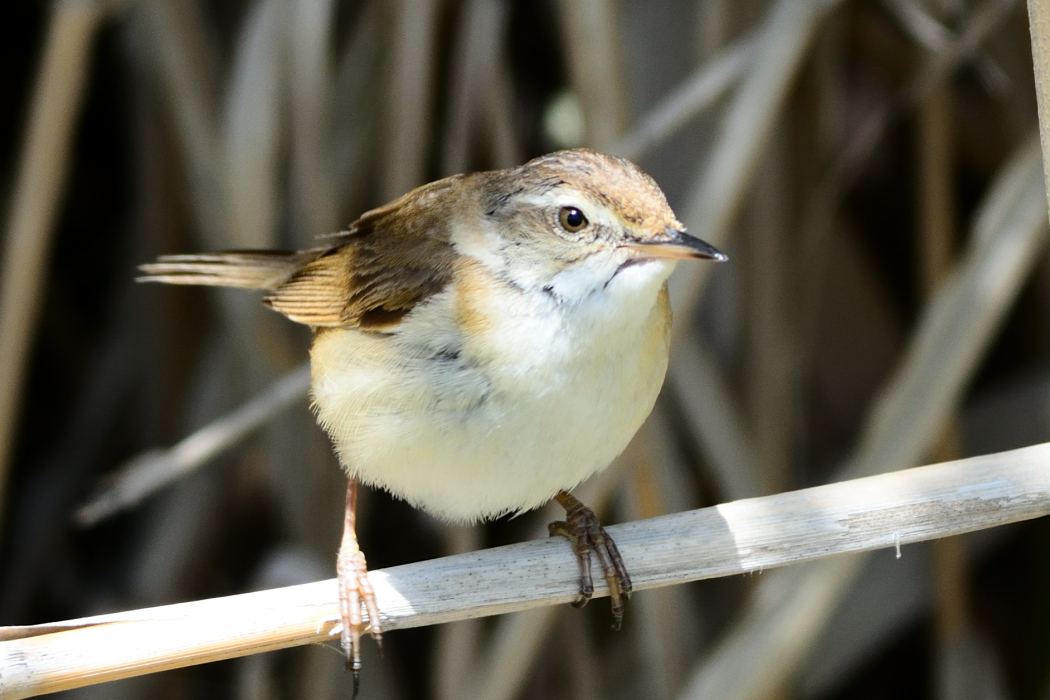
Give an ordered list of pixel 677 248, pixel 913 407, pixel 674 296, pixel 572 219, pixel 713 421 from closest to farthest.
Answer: pixel 677 248
pixel 572 219
pixel 913 407
pixel 674 296
pixel 713 421

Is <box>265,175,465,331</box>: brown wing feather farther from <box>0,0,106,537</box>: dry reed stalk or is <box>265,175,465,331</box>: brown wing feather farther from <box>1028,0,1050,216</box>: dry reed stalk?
<box>1028,0,1050,216</box>: dry reed stalk

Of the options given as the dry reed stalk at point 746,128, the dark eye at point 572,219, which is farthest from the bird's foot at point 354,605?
the dry reed stalk at point 746,128

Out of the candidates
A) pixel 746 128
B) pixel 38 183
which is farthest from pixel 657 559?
pixel 38 183

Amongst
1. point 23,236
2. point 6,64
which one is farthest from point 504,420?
point 6,64

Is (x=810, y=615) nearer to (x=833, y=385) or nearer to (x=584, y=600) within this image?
(x=584, y=600)

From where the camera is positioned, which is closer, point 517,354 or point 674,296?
point 517,354

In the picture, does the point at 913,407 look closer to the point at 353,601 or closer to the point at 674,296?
the point at 674,296
